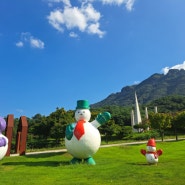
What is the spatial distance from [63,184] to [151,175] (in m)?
4.14

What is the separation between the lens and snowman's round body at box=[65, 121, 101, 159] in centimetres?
1682

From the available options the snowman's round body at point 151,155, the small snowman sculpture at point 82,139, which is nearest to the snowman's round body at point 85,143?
the small snowman sculpture at point 82,139

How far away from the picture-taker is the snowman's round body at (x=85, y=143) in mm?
16817

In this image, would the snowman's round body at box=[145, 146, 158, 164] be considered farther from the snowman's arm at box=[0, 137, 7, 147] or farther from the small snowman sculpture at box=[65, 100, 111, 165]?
the snowman's arm at box=[0, 137, 7, 147]

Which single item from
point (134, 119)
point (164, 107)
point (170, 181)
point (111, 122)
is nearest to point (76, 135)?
point (170, 181)

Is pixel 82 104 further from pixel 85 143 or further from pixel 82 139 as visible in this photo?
pixel 85 143

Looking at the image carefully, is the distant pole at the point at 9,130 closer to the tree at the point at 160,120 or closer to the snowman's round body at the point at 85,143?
the snowman's round body at the point at 85,143

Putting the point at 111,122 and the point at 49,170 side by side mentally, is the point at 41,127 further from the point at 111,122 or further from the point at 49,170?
the point at 49,170

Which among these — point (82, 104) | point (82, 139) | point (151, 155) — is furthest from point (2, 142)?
point (151, 155)

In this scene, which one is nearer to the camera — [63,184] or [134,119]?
[63,184]

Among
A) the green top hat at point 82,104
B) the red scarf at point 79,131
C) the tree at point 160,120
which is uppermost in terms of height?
the tree at point 160,120

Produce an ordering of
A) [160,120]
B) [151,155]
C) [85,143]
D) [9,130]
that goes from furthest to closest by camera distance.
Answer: [160,120], [9,130], [85,143], [151,155]

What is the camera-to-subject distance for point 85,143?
16828 mm

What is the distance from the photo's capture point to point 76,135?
664 inches
